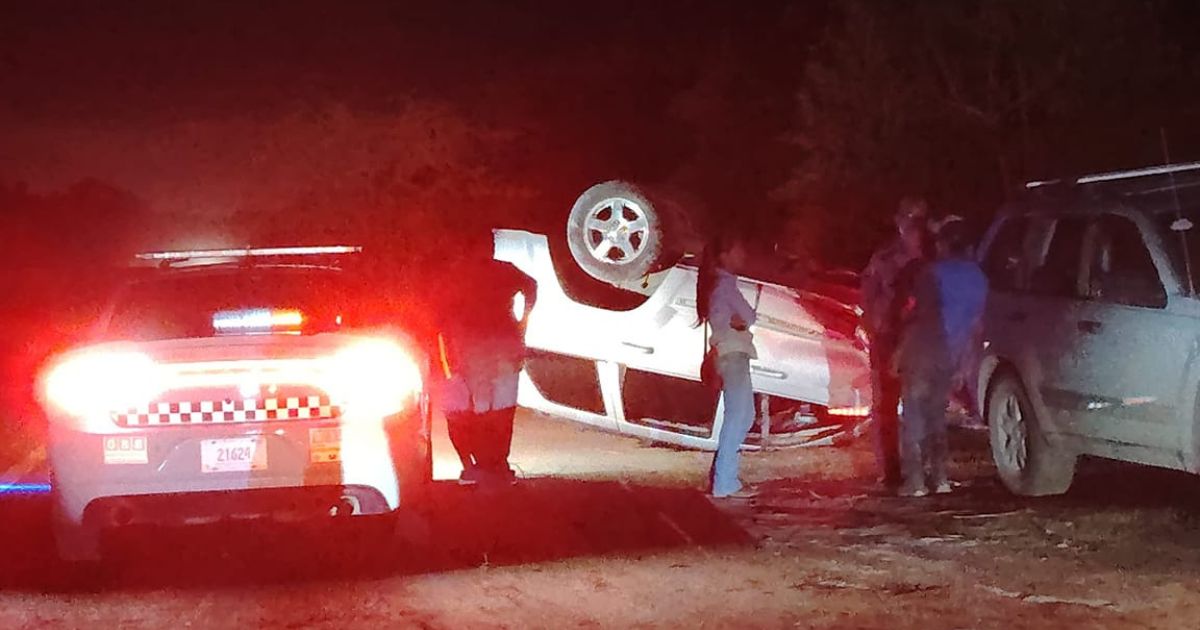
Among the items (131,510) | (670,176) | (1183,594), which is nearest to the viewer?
(1183,594)

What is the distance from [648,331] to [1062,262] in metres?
2.89

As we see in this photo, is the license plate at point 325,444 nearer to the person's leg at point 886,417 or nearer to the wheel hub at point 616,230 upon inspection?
the wheel hub at point 616,230

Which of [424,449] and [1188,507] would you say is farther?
[1188,507]

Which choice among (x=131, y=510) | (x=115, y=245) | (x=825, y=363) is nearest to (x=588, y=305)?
(x=825, y=363)

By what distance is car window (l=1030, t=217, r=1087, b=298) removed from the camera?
959 centimetres

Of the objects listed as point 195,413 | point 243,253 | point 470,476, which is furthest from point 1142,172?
point 195,413

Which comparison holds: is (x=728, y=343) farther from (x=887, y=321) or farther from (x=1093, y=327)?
(x=1093, y=327)

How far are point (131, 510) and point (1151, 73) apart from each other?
2004 cm

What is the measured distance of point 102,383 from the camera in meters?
7.70

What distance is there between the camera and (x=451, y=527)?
30.3ft

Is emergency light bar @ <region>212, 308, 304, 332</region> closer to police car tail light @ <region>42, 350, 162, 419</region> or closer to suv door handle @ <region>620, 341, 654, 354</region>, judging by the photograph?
police car tail light @ <region>42, 350, 162, 419</region>

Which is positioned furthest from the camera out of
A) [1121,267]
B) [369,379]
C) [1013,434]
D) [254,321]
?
[1013,434]

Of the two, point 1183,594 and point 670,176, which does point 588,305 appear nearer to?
point 1183,594

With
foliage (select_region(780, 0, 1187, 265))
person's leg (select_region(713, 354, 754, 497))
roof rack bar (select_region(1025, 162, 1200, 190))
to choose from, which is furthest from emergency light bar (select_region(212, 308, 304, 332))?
foliage (select_region(780, 0, 1187, 265))
